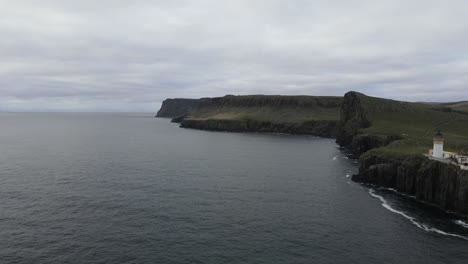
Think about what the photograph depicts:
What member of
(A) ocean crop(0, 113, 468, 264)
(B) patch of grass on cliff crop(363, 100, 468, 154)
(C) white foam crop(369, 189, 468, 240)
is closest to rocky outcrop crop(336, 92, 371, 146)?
(B) patch of grass on cliff crop(363, 100, 468, 154)

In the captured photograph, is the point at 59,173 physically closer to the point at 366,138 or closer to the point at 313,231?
the point at 313,231

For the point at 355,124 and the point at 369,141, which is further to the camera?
the point at 355,124

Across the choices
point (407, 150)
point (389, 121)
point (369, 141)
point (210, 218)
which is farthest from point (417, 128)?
point (210, 218)

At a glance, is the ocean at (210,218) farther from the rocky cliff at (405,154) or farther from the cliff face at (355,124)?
the cliff face at (355,124)

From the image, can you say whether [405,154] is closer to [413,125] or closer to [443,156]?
[443,156]

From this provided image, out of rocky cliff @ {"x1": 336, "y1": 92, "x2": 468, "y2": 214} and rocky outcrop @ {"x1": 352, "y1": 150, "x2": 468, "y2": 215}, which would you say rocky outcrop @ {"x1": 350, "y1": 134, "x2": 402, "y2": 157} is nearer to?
rocky cliff @ {"x1": 336, "y1": 92, "x2": 468, "y2": 214}

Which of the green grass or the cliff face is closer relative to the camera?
the green grass

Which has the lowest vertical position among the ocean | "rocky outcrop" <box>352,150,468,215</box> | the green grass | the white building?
the ocean
